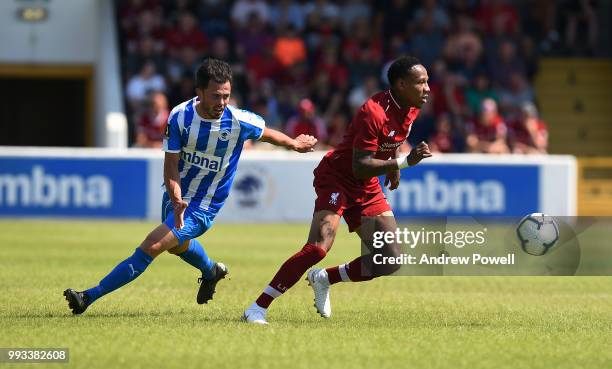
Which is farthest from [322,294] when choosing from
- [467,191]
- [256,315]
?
[467,191]

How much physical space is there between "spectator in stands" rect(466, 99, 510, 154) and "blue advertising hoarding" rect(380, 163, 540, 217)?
1.44m

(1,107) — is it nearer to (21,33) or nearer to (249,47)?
(21,33)

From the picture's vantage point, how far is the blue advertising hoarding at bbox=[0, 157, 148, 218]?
20344 mm

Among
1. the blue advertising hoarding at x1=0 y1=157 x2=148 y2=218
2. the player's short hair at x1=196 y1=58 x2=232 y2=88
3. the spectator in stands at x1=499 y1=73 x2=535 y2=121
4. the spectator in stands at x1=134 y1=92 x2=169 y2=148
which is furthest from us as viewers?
the spectator in stands at x1=499 y1=73 x2=535 y2=121

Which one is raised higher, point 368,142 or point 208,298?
point 368,142

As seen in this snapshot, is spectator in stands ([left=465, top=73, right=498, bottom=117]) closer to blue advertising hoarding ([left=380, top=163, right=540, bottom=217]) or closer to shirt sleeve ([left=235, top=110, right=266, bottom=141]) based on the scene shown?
blue advertising hoarding ([left=380, top=163, right=540, bottom=217])

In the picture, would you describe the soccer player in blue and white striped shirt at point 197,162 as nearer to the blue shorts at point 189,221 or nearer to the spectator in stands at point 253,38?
the blue shorts at point 189,221

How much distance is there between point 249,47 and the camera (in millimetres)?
25359

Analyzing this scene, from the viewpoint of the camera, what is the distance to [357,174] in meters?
9.15

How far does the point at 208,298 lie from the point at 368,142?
214 centimetres

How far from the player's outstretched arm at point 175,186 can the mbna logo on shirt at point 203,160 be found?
0.24 metres

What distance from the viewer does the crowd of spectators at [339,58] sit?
23938mm

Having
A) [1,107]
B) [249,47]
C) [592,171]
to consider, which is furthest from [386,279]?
[1,107]

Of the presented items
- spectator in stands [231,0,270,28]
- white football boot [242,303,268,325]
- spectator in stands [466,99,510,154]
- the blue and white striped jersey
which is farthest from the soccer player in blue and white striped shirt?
spectator in stands [231,0,270,28]
